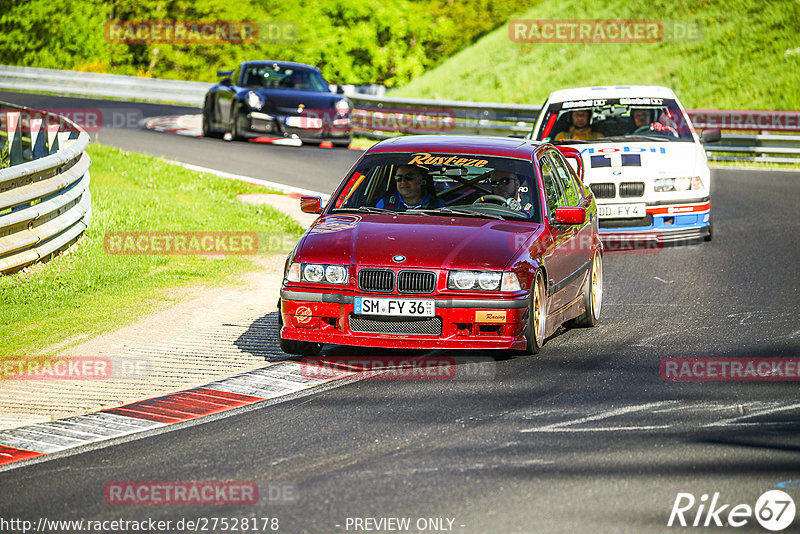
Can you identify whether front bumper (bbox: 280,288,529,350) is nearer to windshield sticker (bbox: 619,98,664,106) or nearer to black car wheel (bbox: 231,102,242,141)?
windshield sticker (bbox: 619,98,664,106)

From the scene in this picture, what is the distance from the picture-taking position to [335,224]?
8883 millimetres

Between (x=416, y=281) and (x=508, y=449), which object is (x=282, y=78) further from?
(x=508, y=449)

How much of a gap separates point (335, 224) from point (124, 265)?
165 inches

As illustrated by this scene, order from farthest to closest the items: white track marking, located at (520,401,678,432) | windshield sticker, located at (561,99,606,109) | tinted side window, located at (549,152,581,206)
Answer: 1. windshield sticker, located at (561,99,606,109)
2. tinted side window, located at (549,152,581,206)
3. white track marking, located at (520,401,678,432)

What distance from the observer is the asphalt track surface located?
5.40 metres

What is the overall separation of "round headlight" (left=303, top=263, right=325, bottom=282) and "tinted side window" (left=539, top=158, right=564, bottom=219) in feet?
6.50

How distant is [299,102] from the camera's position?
24.2m

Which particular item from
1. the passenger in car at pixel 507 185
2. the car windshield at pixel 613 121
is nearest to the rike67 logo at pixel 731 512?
the passenger in car at pixel 507 185

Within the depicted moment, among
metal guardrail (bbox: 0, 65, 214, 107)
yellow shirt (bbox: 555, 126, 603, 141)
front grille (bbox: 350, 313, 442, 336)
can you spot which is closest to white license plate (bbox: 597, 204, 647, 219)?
yellow shirt (bbox: 555, 126, 603, 141)

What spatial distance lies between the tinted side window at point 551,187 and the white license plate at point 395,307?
1688mm

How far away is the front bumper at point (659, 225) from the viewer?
14.0 m

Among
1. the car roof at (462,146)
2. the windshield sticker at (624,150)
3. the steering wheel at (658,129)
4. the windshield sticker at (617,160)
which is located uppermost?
the car roof at (462,146)

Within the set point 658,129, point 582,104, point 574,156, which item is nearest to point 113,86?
point 582,104

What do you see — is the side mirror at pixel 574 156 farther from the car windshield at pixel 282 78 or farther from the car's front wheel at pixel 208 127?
the car's front wheel at pixel 208 127
